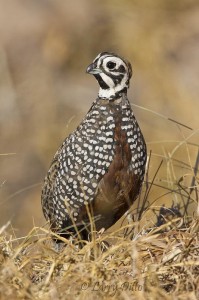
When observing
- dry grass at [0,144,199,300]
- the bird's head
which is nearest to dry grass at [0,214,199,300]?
dry grass at [0,144,199,300]

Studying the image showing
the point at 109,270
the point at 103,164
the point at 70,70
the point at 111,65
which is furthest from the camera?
the point at 70,70

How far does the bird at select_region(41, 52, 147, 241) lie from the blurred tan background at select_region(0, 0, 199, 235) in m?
4.98

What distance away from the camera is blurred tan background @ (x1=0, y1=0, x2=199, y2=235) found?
12.5 meters

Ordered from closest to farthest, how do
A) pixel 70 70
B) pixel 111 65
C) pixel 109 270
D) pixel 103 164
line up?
pixel 109 270
pixel 103 164
pixel 111 65
pixel 70 70

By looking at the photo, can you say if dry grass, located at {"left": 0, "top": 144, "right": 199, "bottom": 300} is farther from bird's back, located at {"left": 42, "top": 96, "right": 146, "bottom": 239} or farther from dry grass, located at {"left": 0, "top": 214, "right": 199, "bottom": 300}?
bird's back, located at {"left": 42, "top": 96, "right": 146, "bottom": 239}

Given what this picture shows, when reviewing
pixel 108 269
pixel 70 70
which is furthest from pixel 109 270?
pixel 70 70

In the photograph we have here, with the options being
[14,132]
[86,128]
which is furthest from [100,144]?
[14,132]

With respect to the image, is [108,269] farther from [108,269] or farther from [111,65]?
[111,65]

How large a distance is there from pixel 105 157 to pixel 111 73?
1.57 feet

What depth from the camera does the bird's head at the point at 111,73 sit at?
241 inches

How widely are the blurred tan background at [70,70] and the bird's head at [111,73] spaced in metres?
5.00

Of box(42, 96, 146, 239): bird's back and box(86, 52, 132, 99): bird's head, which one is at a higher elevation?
box(86, 52, 132, 99): bird's head

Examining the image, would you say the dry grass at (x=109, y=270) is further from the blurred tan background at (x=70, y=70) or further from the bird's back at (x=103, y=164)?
the blurred tan background at (x=70, y=70)

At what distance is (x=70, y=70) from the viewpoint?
14.1m
